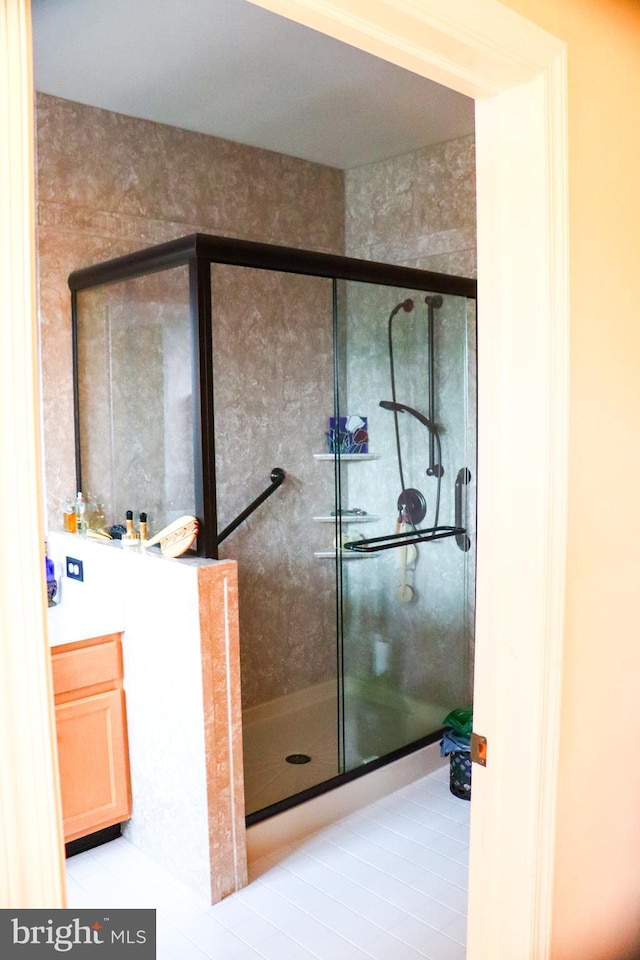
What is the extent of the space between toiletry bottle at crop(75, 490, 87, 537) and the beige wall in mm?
2147

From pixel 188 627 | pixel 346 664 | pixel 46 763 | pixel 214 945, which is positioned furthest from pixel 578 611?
pixel 346 664

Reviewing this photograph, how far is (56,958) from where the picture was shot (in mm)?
1084

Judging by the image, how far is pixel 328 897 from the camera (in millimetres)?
2621

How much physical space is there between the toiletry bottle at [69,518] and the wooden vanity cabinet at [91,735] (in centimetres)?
55

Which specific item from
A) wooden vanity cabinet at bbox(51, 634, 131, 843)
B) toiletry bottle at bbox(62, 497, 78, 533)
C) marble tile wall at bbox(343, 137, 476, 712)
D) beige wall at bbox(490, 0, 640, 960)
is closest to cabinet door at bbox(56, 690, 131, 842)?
wooden vanity cabinet at bbox(51, 634, 131, 843)

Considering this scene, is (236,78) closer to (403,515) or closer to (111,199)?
(111,199)

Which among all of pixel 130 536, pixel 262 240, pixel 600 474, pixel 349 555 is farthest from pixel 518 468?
pixel 262 240

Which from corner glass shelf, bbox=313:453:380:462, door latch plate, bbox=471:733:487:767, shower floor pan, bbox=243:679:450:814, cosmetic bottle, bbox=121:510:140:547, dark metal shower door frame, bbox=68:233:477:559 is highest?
dark metal shower door frame, bbox=68:233:477:559

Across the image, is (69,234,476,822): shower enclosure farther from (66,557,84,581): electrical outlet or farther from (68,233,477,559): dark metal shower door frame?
(66,557,84,581): electrical outlet

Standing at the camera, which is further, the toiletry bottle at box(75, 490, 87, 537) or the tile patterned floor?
the toiletry bottle at box(75, 490, 87, 537)

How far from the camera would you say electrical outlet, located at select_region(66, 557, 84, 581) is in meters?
3.04

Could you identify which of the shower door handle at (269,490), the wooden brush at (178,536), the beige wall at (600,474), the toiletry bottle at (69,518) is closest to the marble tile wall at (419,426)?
the shower door handle at (269,490)

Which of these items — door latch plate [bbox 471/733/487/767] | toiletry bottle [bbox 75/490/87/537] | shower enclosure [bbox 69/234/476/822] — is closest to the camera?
door latch plate [bbox 471/733/487/767]

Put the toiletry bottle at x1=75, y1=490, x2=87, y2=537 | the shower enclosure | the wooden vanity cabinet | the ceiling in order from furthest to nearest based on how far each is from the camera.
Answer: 1. the toiletry bottle at x1=75, y1=490, x2=87, y2=537
2. the shower enclosure
3. the wooden vanity cabinet
4. the ceiling
